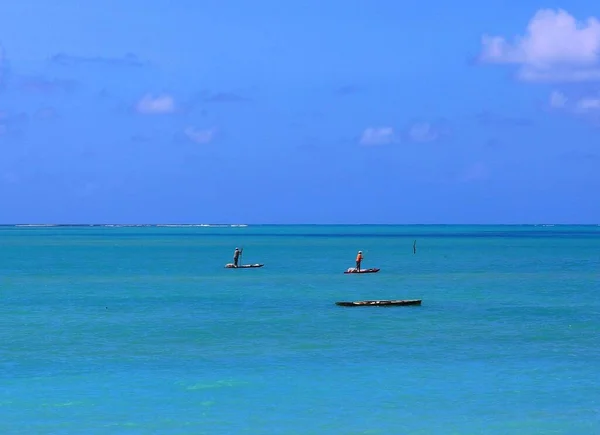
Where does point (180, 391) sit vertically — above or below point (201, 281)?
below

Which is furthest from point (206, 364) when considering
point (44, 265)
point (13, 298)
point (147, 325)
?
point (44, 265)

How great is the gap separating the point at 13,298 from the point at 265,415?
29736 millimetres

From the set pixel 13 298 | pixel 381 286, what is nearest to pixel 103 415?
pixel 13 298

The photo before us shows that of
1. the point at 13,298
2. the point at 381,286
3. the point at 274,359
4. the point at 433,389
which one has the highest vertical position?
the point at 381,286

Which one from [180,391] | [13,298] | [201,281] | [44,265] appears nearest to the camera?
[180,391]

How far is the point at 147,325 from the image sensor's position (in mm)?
35344

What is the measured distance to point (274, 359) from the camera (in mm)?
27109

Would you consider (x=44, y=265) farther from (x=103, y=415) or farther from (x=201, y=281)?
(x=103, y=415)

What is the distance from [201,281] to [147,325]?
2350 cm

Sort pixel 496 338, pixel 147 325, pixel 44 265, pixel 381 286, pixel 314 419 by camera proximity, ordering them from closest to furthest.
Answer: pixel 314 419
pixel 496 338
pixel 147 325
pixel 381 286
pixel 44 265

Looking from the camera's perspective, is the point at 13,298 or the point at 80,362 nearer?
the point at 80,362

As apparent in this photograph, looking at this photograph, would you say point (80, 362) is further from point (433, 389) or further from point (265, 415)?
point (433, 389)

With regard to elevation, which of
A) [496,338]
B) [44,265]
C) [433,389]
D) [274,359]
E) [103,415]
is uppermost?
[44,265]

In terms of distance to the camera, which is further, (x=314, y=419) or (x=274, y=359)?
(x=274, y=359)
